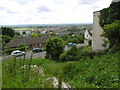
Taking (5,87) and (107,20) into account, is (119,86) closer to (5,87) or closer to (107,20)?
(5,87)

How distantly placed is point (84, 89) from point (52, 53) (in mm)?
12616

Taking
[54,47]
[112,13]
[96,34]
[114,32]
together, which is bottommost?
[54,47]

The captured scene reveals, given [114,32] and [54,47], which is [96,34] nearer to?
[54,47]

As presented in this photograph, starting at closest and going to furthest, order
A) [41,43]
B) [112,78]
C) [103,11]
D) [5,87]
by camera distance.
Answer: [5,87] → [112,78] → [103,11] → [41,43]

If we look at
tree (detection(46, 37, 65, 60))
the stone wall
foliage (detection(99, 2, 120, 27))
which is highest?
foliage (detection(99, 2, 120, 27))

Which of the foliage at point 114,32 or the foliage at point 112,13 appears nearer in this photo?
the foliage at point 114,32

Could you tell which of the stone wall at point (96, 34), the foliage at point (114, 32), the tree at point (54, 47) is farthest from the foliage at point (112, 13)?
the tree at point (54, 47)

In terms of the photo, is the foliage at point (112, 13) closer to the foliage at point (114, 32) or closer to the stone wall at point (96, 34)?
the foliage at point (114, 32)

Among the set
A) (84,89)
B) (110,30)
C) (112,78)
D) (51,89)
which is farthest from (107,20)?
(51,89)

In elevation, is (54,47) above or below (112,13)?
below

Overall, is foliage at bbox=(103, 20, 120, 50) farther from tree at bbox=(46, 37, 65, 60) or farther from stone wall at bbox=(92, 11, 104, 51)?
tree at bbox=(46, 37, 65, 60)

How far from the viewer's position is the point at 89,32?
26.5 m

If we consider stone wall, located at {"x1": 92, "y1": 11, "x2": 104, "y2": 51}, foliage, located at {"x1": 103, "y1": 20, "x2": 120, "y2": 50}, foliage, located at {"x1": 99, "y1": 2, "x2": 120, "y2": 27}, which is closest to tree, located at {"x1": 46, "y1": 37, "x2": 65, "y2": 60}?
stone wall, located at {"x1": 92, "y1": 11, "x2": 104, "y2": 51}

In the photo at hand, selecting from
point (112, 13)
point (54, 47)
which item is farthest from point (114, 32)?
point (54, 47)
